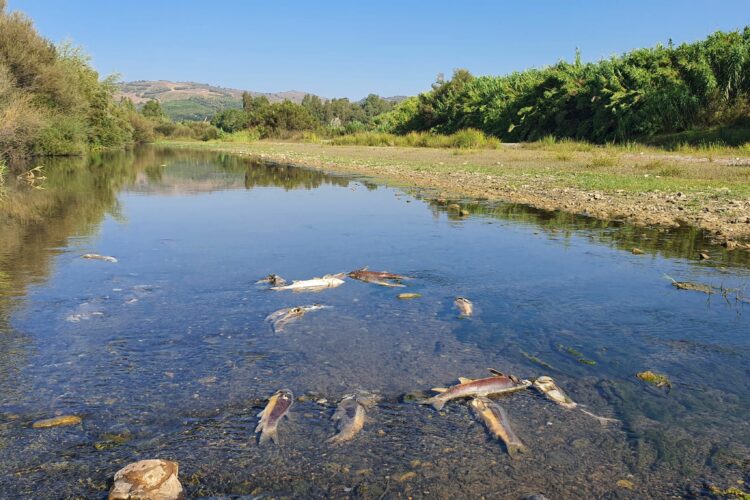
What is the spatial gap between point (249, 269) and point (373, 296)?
1957mm

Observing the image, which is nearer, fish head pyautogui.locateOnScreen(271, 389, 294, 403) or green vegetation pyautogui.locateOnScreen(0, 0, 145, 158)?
fish head pyautogui.locateOnScreen(271, 389, 294, 403)

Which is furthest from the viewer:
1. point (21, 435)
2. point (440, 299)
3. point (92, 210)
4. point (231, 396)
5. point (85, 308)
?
point (92, 210)

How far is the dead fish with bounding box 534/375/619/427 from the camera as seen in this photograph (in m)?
3.52

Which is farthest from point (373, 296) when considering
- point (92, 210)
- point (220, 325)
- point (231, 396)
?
point (92, 210)

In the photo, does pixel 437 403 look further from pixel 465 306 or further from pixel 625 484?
pixel 465 306

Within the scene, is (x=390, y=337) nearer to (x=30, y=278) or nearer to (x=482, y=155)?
(x=30, y=278)

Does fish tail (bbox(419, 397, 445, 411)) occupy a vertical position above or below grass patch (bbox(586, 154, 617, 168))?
below

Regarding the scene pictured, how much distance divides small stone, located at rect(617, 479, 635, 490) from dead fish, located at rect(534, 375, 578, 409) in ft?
2.54

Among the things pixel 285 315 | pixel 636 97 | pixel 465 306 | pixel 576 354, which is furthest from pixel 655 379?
pixel 636 97

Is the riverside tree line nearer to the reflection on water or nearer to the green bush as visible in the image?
the green bush

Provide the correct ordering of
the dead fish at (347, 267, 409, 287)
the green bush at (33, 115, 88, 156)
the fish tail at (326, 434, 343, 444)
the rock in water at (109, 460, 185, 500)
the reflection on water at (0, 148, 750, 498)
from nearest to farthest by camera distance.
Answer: the rock in water at (109, 460, 185, 500), the reflection on water at (0, 148, 750, 498), the fish tail at (326, 434, 343, 444), the dead fish at (347, 267, 409, 287), the green bush at (33, 115, 88, 156)

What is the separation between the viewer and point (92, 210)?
12.5 m

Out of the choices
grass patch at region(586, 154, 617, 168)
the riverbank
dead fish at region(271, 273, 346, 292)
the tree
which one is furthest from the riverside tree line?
the tree

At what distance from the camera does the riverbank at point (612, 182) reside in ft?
34.7
